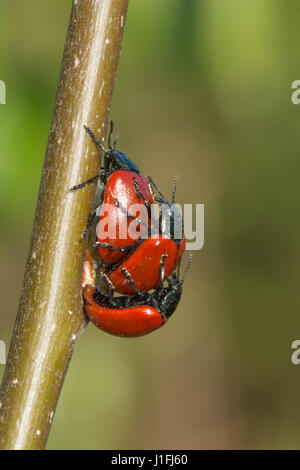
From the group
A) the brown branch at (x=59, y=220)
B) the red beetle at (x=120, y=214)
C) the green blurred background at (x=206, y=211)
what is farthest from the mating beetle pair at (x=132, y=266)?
the green blurred background at (x=206, y=211)

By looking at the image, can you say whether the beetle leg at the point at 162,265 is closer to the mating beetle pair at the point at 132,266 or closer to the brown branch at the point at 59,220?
the mating beetle pair at the point at 132,266

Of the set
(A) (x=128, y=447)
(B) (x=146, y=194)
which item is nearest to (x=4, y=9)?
(B) (x=146, y=194)

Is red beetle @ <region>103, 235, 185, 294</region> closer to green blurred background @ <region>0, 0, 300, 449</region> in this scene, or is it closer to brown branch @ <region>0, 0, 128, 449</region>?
brown branch @ <region>0, 0, 128, 449</region>

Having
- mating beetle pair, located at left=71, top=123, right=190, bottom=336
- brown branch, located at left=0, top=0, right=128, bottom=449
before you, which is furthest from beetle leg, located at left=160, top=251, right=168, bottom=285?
brown branch, located at left=0, top=0, right=128, bottom=449

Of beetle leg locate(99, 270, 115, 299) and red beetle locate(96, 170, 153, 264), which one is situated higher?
red beetle locate(96, 170, 153, 264)

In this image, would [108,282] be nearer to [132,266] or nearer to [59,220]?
[132,266]

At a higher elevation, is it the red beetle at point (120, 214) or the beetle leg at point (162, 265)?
the red beetle at point (120, 214)
